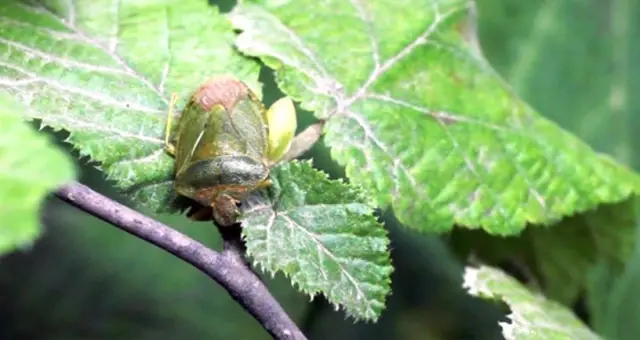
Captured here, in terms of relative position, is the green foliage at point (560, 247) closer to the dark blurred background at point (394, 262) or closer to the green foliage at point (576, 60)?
the dark blurred background at point (394, 262)

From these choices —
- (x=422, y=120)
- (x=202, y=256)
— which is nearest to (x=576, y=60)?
(x=422, y=120)

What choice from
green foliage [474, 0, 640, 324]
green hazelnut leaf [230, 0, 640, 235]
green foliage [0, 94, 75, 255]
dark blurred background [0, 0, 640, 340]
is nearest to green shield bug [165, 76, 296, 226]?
green hazelnut leaf [230, 0, 640, 235]

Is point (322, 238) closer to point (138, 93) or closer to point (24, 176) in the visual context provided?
point (138, 93)

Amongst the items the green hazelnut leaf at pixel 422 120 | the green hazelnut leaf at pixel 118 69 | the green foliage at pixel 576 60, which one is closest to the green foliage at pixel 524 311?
the green hazelnut leaf at pixel 422 120

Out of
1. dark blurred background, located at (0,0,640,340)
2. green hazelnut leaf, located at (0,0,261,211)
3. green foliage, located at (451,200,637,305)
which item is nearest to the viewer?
green hazelnut leaf, located at (0,0,261,211)

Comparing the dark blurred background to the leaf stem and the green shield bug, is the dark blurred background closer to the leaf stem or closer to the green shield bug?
the green shield bug
